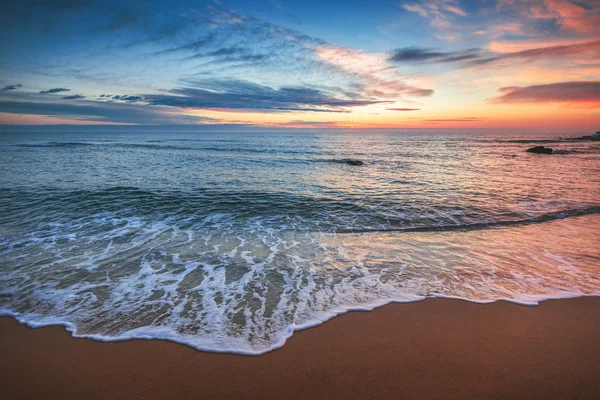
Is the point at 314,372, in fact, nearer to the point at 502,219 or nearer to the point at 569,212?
the point at 502,219

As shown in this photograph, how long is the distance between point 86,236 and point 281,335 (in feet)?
27.1

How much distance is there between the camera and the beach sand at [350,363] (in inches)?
134

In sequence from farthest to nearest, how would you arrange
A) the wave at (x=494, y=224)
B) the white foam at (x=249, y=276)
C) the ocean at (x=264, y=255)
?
the wave at (x=494, y=224)
the ocean at (x=264, y=255)
the white foam at (x=249, y=276)

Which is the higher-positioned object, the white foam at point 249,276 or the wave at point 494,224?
the wave at point 494,224

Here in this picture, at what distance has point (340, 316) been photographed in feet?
16.4

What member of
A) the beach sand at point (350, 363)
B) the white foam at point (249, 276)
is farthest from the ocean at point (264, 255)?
the beach sand at point (350, 363)

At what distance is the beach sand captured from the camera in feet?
11.2

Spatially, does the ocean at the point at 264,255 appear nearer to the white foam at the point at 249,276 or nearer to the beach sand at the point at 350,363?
the white foam at the point at 249,276

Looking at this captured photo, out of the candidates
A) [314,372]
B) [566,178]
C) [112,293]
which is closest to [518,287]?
[314,372]

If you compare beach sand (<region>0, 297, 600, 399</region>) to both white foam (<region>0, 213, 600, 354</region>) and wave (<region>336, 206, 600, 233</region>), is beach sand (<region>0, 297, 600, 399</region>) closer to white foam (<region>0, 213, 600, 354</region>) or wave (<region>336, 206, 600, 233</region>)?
white foam (<region>0, 213, 600, 354</region>)

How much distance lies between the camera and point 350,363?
384cm

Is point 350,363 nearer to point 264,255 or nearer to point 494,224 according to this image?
point 264,255

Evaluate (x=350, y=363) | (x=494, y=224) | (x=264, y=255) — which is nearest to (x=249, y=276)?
(x=264, y=255)

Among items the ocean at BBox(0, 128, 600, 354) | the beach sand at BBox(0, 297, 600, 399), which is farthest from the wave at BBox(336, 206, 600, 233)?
the beach sand at BBox(0, 297, 600, 399)
